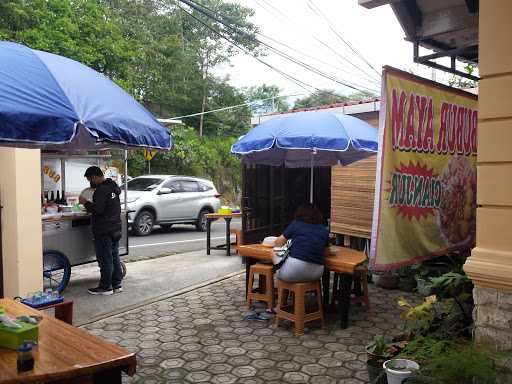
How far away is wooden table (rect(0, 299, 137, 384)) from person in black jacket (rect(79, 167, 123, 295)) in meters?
3.47

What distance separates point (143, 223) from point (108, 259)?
21.2ft

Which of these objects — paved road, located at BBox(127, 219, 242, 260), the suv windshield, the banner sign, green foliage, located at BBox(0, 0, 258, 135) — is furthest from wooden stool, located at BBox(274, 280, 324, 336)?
green foliage, located at BBox(0, 0, 258, 135)

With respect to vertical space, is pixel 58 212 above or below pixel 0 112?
below

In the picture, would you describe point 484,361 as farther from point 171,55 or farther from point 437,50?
point 171,55

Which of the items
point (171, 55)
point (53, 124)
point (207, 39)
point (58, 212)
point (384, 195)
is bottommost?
point (58, 212)

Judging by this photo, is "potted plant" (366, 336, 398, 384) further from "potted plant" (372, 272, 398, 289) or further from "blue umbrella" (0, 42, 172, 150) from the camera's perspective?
"potted plant" (372, 272, 398, 289)

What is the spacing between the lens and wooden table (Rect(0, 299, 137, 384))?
220cm

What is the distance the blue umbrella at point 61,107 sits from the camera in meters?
2.40

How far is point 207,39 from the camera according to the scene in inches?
1017

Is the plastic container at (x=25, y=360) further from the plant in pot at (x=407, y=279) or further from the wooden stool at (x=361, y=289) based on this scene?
the plant in pot at (x=407, y=279)

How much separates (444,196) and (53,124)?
3108 mm

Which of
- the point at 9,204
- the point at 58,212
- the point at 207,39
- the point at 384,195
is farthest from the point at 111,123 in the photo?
the point at 207,39

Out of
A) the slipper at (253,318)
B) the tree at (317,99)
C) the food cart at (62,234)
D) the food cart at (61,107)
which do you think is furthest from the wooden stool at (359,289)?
the tree at (317,99)

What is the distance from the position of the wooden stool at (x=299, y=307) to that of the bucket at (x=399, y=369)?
1.71 meters
